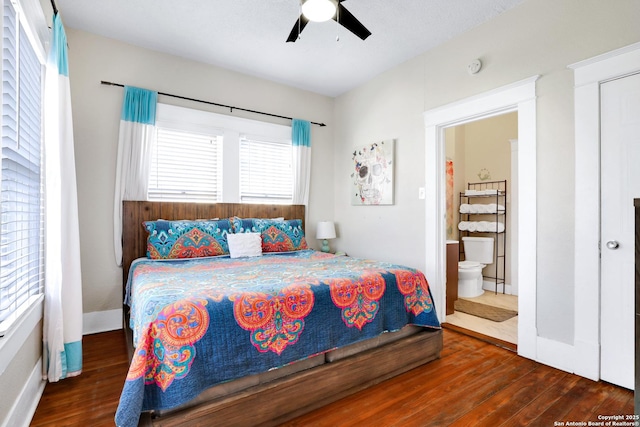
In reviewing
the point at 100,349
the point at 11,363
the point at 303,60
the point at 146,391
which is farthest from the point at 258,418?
the point at 303,60

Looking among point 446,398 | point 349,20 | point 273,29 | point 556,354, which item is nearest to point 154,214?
point 273,29

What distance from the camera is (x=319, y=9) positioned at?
2.11 metres

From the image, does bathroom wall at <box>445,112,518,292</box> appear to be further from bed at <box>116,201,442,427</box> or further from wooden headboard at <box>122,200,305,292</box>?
wooden headboard at <box>122,200,305,292</box>

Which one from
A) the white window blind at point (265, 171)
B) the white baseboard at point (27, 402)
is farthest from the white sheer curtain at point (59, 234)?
the white window blind at point (265, 171)

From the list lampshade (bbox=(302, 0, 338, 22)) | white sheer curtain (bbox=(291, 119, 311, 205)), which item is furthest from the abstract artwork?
lampshade (bbox=(302, 0, 338, 22))

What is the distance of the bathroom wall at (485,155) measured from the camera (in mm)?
4578

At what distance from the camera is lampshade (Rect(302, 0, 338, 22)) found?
2.06 meters

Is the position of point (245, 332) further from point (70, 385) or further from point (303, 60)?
point (303, 60)

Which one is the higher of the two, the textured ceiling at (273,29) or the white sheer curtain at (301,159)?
the textured ceiling at (273,29)

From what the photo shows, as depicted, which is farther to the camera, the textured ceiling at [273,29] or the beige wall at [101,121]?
the beige wall at [101,121]

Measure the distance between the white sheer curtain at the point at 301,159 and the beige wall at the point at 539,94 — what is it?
3.61 feet

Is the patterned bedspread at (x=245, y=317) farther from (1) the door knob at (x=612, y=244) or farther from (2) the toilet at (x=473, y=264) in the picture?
(2) the toilet at (x=473, y=264)

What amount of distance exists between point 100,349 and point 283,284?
192 cm

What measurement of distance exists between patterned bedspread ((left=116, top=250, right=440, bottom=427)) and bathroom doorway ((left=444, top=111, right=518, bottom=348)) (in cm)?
199
